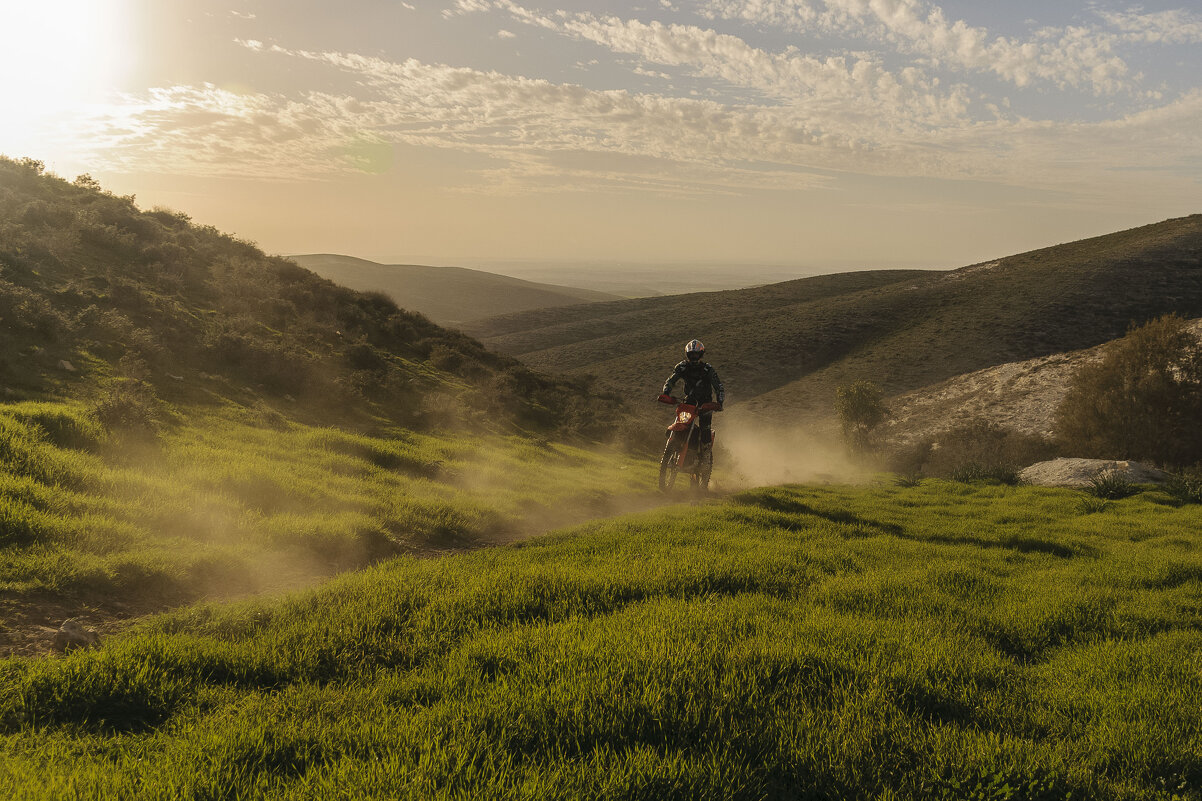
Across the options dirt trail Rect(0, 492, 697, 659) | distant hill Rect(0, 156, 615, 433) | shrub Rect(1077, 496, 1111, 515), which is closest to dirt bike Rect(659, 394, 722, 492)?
dirt trail Rect(0, 492, 697, 659)

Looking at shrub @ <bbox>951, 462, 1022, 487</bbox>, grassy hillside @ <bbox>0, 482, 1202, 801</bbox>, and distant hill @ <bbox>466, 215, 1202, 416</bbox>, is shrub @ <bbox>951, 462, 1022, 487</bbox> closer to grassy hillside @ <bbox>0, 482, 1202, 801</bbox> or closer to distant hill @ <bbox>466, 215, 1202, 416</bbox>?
grassy hillside @ <bbox>0, 482, 1202, 801</bbox>

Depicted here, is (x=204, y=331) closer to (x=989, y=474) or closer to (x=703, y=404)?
(x=703, y=404)

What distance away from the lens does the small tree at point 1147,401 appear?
23312mm

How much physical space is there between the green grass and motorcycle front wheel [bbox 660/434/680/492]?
126cm

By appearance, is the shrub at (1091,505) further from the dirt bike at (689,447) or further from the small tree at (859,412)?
the small tree at (859,412)

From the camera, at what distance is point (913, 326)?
214 feet

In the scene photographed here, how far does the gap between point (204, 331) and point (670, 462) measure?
12756 millimetres

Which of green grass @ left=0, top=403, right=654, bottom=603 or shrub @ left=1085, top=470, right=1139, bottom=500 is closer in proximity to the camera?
green grass @ left=0, top=403, right=654, bottom=603

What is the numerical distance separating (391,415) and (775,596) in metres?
13.8

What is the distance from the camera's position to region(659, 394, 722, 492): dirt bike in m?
14.1

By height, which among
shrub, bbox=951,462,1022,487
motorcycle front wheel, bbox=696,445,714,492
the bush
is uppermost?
motorcycle front wheel, bbox=696,445,714,492

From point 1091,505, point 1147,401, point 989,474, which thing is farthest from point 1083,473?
point 1147,401

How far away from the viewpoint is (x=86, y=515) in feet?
23.4

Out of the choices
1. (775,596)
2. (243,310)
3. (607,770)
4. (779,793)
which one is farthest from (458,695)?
(243,310)
